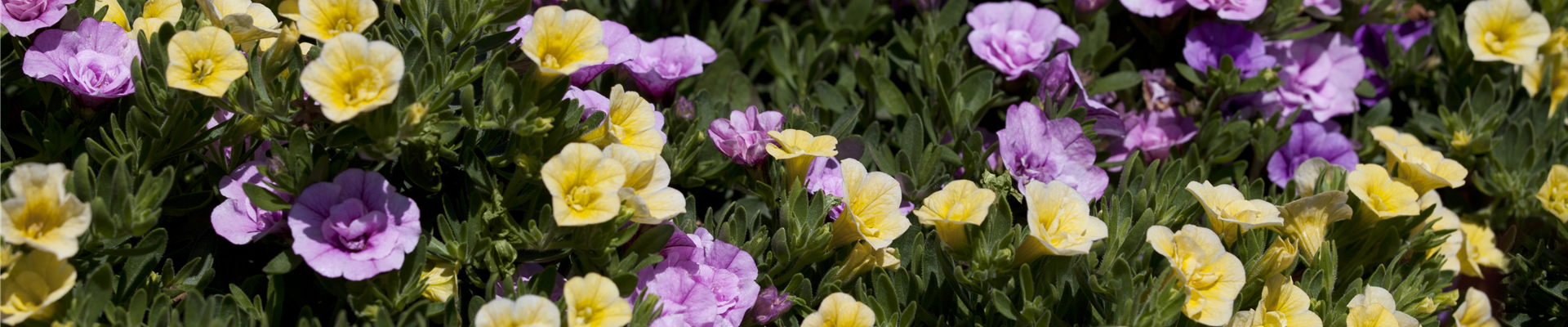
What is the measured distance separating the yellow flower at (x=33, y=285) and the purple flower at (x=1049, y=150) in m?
1.94

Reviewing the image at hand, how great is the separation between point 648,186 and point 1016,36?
1.41 metres

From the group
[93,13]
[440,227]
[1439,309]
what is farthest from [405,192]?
[1439,309]

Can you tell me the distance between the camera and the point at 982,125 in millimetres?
3186

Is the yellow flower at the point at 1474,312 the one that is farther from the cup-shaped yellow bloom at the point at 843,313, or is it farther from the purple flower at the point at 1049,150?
the cup-shaped yellow bloom at the point at 843,313

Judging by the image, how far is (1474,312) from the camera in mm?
2486

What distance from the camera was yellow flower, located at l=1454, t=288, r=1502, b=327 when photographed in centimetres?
247

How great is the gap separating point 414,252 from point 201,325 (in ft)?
1.23

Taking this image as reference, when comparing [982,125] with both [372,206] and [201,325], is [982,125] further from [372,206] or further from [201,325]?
[201,325]

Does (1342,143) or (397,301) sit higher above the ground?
(397,301)

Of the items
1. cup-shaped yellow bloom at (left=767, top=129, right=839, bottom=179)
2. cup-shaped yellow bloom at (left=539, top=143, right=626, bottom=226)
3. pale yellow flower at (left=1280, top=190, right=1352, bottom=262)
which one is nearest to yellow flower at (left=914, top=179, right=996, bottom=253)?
cup-shaped yellow bloom at (left=767, top=129, right=839, bottom=179)

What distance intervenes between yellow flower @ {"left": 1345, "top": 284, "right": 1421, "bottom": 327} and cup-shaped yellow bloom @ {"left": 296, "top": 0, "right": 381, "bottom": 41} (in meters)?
2.06

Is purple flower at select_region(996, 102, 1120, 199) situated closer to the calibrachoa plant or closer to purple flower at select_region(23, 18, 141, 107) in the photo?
the calibrachoa plant

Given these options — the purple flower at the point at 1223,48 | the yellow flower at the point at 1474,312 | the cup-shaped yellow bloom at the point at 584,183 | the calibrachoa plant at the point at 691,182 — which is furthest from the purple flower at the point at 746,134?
the yellow flower at the point at 1474,312

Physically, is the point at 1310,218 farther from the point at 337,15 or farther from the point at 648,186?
the point at 337,15
